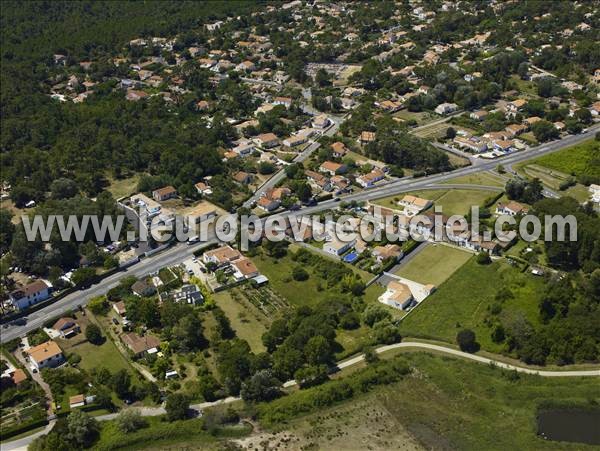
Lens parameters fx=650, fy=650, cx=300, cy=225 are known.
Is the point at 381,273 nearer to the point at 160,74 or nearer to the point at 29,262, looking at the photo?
the point at 29,262

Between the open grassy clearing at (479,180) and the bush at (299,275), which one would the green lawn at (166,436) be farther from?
the open grassy clearing at (479,180)

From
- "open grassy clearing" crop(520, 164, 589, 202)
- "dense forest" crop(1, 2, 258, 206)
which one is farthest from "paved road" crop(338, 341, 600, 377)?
"dense forest" crop(1, 2, 258, 206)

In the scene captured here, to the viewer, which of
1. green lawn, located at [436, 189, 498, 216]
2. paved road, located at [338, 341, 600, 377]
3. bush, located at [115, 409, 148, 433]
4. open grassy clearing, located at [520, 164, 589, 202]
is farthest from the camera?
open grassy clearing, located at [520, 164, 589, 202]

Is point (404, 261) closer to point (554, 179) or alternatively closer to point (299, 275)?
point (299, 275)

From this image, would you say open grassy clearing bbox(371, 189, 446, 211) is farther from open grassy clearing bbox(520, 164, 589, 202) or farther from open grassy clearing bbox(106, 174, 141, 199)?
open grassy clearing bbox(106, 174, 141, 199)

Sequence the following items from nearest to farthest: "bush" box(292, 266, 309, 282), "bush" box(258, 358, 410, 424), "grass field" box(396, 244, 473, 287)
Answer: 1. "bush" box(258, 358, 410, 424)
2. "grass field" box(396, 244, 473, 287)
3. "bush" box(292, 266, 309, 282)

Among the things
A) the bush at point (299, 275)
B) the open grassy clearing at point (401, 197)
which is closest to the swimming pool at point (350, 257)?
the bush at point (299, 275)
